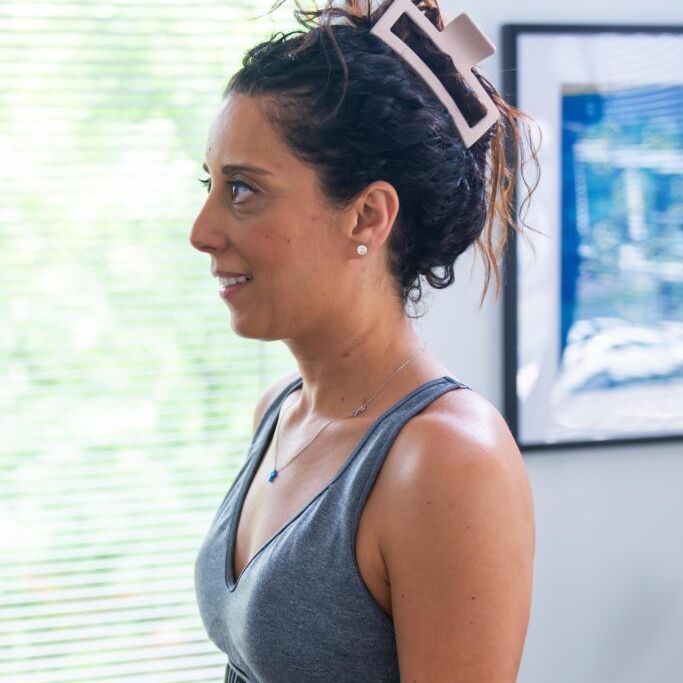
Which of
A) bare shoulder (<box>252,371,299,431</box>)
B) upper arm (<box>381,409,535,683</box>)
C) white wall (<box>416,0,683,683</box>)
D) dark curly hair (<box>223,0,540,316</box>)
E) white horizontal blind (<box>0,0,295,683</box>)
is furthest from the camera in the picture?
white wall (<box>416,0,683,683</box>)

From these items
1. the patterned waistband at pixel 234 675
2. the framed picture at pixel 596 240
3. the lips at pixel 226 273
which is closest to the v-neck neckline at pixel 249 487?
the patterned waistband at pixel 234 675

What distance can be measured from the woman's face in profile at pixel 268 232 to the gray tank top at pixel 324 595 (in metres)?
0.16

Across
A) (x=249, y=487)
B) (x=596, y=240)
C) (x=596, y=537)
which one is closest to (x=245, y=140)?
(x=249, y=487)

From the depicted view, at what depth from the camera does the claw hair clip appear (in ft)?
3.58

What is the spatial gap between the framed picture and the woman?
0.71 m

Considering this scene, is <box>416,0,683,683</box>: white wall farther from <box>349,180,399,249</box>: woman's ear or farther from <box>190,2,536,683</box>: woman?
<box>349,180,399,249</box>: woman's ear

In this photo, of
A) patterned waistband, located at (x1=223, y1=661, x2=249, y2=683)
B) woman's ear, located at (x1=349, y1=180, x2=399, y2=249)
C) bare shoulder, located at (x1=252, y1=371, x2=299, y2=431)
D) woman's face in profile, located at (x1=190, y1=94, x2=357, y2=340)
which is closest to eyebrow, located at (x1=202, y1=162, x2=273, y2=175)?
woman's face in profile, located at (x1=190, y1=94, x2=357, y2=340)

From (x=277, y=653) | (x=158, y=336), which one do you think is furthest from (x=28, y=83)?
(x=277, y=653)

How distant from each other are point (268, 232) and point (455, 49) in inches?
11.9

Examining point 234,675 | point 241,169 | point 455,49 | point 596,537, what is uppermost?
point 455,49

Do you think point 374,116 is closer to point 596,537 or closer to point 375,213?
point 375,213

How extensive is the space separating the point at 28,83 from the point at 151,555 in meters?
0.94

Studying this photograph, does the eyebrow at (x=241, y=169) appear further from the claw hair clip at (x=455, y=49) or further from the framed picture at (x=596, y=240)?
the framed picture at (x=596, y=240)

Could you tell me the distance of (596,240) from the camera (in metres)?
1.98
